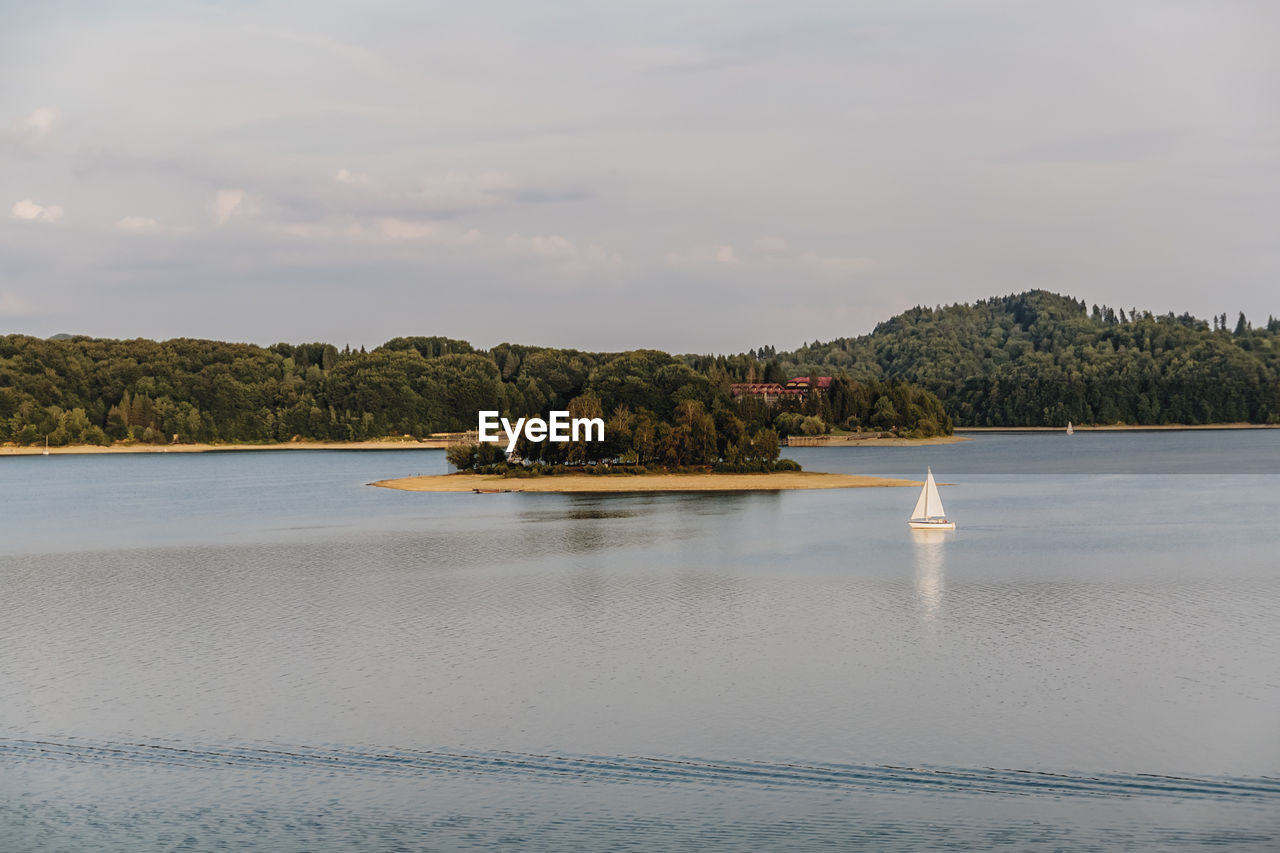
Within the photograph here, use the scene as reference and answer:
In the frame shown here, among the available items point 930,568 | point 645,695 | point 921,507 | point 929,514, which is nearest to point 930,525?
point 929,514

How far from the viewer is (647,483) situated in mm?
119938

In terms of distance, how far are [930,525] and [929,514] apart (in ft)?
4.25

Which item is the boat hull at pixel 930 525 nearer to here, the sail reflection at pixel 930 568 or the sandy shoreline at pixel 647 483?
the sail reflection at pixel 930 568

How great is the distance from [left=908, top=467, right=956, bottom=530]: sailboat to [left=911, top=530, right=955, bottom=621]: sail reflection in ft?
2.41

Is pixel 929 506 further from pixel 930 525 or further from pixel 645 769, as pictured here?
pixel 645 769

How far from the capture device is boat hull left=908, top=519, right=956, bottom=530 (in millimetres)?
75500

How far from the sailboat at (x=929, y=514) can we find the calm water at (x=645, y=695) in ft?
19.4

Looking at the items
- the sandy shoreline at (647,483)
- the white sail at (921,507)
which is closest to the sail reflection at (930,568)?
the white sail at (921,507)

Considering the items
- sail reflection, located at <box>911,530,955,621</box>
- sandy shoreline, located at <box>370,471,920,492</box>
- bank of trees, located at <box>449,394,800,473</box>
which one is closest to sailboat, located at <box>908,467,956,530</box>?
sail reflection, located at <box>911,530,955,621</box>

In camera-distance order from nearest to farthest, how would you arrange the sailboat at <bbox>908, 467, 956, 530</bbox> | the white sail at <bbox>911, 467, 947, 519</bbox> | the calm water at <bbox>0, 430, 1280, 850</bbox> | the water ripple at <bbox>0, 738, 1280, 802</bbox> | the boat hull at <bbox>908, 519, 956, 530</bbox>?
the calm water at <bbox>0, 430, 1280, 850</bbox> → the water ripple at <bbox>0, 738, 1280, 802</bbox> → the boat hull at <bbox>908, 519, 956, 530</bbox> → the sailboat at <bbox>908, 467, 956, 530</bbox> → the white sail at <bbox>911, 467, 947, 519</bbox>

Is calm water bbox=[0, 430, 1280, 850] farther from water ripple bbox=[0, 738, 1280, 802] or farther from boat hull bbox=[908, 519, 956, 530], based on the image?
boat hull bbox=[908, 519, 956, 530]

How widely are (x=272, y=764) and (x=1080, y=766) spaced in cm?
1691

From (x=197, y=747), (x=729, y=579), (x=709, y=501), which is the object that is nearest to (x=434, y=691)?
(x=197, y=747)

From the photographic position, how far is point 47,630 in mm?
41844
